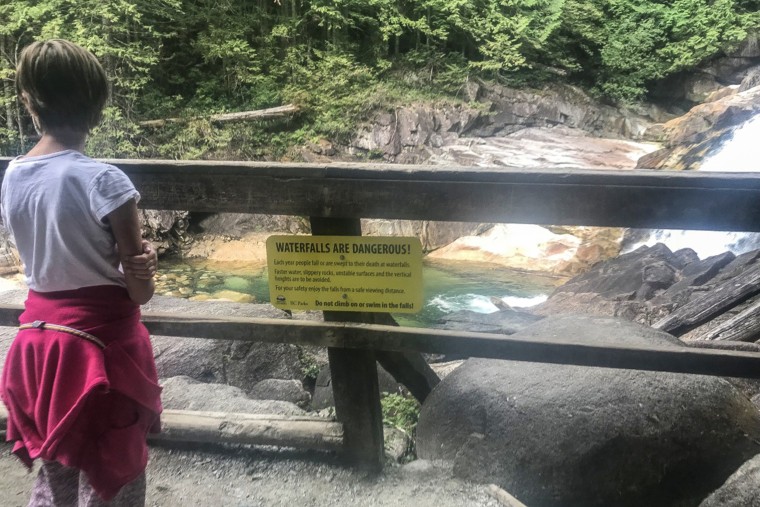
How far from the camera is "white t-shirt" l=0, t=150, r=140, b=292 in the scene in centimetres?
141

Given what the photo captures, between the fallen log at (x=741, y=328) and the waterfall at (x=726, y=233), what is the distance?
6.09 meters

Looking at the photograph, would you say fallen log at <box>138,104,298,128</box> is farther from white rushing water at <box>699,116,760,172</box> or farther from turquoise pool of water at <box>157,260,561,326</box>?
white rushing water at <box>699,116,760,172</box>

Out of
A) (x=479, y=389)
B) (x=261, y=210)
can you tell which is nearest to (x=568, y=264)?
(x=479, y=389)

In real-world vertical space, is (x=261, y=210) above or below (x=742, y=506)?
above

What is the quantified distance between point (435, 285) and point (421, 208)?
9.83m

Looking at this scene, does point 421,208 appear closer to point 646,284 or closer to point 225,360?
point 225,360

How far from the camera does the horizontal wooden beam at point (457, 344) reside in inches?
73.9

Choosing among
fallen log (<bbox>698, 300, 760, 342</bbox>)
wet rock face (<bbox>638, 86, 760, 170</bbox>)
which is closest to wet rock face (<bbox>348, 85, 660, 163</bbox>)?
wet rock face (<bbox>638, 86, 760, 170</bbox>)

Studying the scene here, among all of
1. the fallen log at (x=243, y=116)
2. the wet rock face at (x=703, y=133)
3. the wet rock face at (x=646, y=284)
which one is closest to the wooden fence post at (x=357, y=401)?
the wet rock face at (x=646, y=284)

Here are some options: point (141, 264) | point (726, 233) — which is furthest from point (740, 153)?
point (141, 264)

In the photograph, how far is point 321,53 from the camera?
59.4ft

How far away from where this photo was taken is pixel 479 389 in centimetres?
252

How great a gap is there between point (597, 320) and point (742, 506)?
1.31m

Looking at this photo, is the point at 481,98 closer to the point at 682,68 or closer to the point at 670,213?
the point at 682,68
